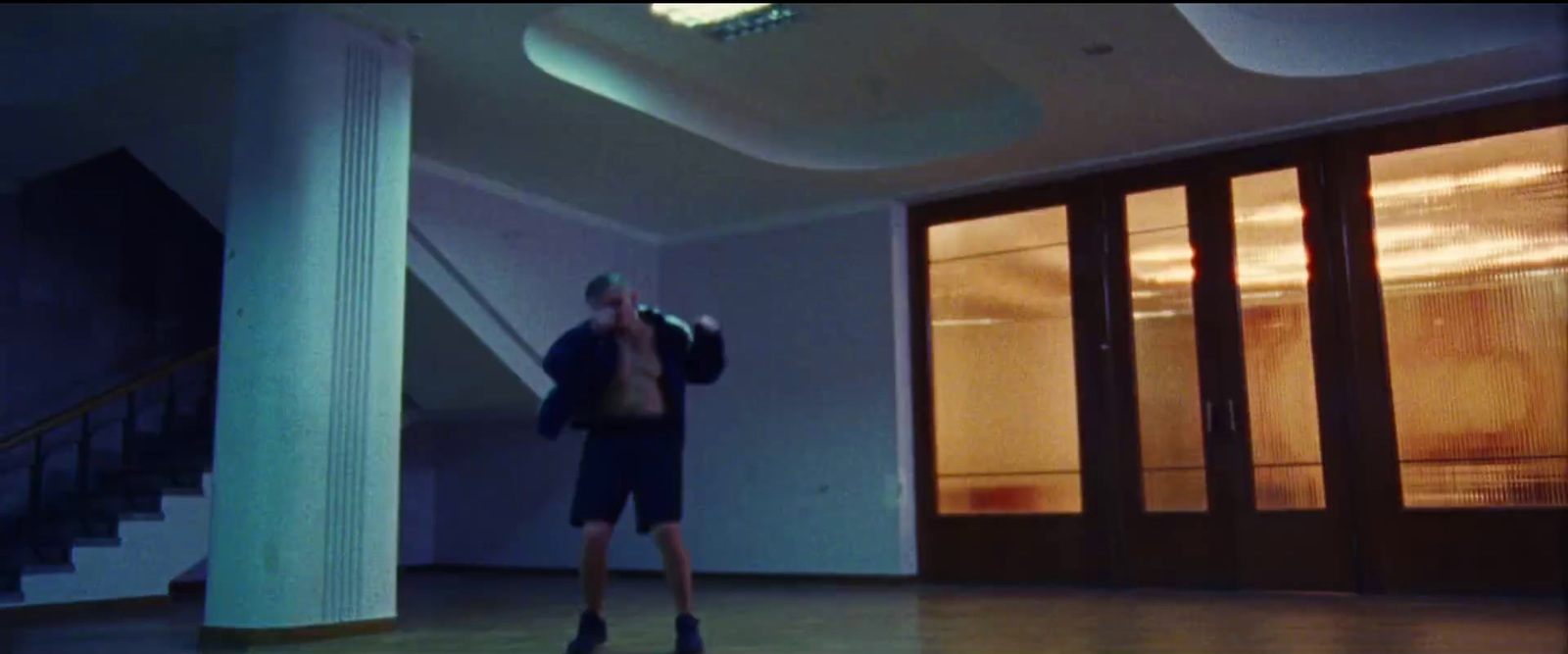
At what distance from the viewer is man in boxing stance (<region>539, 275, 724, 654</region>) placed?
4.07 metres

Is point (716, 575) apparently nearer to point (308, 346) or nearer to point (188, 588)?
point (188, 588)

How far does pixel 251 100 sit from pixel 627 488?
2467 mm

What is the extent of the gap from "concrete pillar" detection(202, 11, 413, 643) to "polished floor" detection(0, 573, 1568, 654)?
0.28m

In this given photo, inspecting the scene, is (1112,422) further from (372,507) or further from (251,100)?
(251,100)

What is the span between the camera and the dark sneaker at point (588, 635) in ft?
13.5

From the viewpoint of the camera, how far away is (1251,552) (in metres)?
6.95

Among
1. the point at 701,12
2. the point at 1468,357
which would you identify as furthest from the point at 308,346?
the point at 1468,357

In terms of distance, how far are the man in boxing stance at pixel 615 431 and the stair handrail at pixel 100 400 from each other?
4.57m

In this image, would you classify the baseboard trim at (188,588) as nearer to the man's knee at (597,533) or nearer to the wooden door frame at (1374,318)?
the man's knee at (597,533)

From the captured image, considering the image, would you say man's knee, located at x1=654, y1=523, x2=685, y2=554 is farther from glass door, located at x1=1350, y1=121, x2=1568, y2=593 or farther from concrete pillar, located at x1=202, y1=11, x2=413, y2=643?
glass door, located at x1=1350, y1=121, x2=1568, y2=593

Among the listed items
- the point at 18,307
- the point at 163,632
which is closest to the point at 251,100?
the point at 163,632

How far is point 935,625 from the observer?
16.9 ft

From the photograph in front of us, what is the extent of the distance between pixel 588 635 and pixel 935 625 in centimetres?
166

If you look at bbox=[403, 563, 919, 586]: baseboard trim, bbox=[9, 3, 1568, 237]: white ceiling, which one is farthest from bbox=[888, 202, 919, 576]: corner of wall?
bbox=[9, 3, 1568, 237]: white ceiling
